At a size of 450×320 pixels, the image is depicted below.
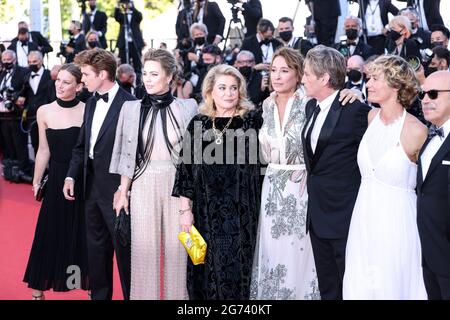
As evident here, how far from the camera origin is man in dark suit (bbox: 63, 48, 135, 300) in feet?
17.8

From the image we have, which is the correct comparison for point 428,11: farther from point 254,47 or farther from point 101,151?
point 101,151

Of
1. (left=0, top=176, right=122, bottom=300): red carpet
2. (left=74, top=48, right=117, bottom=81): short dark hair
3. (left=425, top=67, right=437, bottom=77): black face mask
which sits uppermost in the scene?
(left=425, top=67, right=437, bottom=77): black face mask

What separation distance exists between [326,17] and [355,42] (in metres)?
1.45

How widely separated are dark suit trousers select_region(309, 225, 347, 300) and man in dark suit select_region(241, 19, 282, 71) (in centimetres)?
566

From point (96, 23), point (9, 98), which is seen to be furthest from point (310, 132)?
point (96, 23)

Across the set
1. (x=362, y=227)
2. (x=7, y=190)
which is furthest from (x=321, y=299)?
(x=7, y=190)

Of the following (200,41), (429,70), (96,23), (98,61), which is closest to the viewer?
(98,61)

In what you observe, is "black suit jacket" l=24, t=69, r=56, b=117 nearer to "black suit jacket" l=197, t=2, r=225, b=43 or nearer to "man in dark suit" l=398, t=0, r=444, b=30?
"black suit jacket" l=197, t=2, r=225, b=43

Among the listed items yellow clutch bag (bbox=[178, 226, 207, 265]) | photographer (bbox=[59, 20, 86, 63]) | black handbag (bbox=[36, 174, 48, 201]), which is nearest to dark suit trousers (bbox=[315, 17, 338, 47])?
photographer (bbox=[59, 20, 86, 63])

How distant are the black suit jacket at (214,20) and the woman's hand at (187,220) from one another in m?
7.52

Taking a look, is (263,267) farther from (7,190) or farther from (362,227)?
(7,190)

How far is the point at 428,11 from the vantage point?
33.4 feet

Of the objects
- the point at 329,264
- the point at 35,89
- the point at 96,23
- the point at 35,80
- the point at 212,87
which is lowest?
the point at 329,264

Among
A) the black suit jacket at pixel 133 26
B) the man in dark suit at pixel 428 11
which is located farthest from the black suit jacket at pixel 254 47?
the black suit jacket at pixel 133 26
